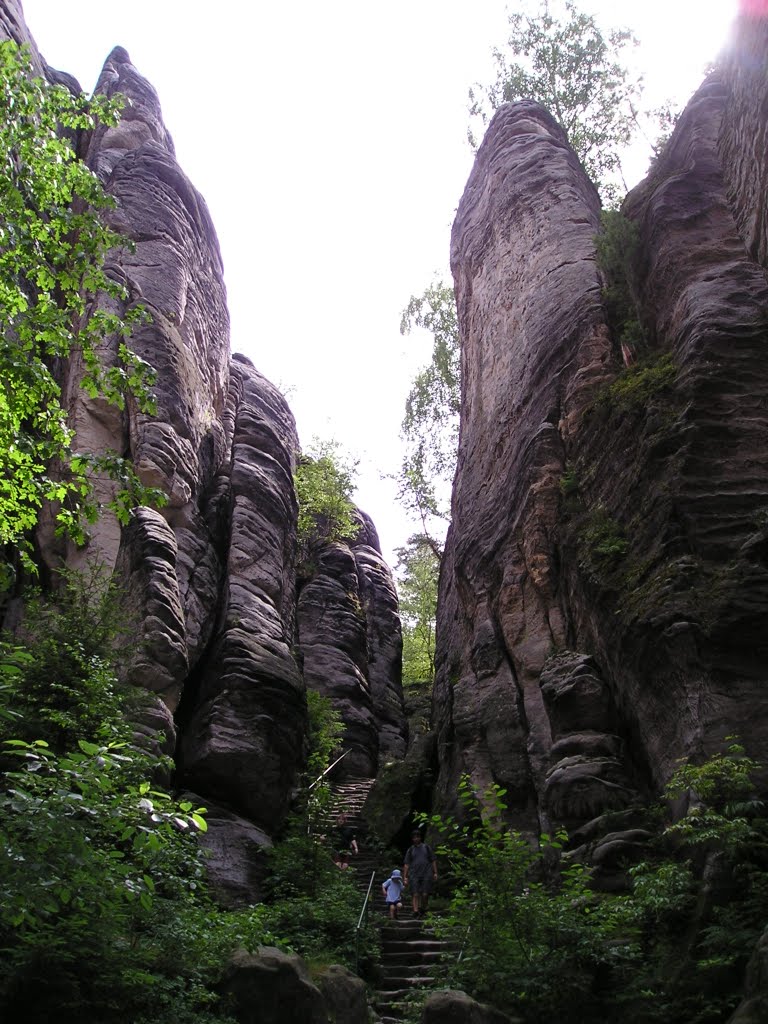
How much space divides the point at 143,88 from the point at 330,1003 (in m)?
28.7

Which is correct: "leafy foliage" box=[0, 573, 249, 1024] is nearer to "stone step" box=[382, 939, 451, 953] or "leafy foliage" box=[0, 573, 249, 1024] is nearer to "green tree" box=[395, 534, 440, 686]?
"stone step" box=[382, 939, 451, 953]

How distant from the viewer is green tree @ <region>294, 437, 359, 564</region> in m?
29.0

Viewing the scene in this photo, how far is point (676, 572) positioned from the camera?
10180mm

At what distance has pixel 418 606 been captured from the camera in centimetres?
3716

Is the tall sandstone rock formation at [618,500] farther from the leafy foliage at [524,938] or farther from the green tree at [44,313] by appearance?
the green tree at [44,313]

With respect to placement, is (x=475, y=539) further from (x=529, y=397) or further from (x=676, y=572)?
(x=676, y=572)

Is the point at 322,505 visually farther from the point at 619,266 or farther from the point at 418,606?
the point at 619,266

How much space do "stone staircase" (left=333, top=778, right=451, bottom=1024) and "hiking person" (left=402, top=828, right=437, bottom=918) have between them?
21cm

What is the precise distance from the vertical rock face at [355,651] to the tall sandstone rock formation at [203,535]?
0.38ft

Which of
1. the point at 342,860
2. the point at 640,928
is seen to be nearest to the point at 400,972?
the point at 640,928

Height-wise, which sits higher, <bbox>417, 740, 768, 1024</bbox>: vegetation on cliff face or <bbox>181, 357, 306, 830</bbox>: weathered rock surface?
<bbox>181, 357, 306, 830</bbox>: weathered rock surface

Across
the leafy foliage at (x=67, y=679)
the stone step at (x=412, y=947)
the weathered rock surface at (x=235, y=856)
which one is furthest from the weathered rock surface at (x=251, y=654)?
the stone step at (x=412, y=947)

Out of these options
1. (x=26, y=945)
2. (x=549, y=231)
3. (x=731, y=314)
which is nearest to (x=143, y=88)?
(x=549, y=231)

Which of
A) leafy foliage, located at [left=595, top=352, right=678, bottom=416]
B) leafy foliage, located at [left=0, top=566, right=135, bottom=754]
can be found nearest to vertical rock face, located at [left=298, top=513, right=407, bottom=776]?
leafy foliage, located at [left=0, top=566, right=135, bottom=754]
